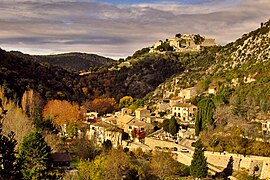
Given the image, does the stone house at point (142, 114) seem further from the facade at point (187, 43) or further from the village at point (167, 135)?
the facade at point (187, 43)

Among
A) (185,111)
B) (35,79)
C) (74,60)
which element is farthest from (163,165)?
(74,60)

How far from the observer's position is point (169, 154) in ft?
104

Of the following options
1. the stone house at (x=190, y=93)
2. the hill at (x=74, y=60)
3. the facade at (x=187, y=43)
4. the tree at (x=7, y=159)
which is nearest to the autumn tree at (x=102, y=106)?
the stone house at (x=190, y=93)

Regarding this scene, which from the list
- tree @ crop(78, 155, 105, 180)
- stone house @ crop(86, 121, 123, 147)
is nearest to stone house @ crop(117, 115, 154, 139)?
stone house @ crop(86, 121, 123, 147)

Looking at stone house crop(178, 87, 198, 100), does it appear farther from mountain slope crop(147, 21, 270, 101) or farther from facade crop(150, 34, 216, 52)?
facade crop(150, 34, 216, 52)

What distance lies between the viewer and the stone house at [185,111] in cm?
4316

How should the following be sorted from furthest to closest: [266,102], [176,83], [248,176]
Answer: [176,83] < [266,102] < [248,176]

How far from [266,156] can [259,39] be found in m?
34.9

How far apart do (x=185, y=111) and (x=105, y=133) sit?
947 cm

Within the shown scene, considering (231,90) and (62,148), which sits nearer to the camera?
(62,148)

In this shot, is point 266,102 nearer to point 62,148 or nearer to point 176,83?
point 62,148

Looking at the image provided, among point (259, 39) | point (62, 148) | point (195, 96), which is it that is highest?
point (259, 39)

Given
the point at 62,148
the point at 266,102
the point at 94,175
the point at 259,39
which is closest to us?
the point at 94,175

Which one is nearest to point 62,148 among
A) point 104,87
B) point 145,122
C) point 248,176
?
point 145,122
